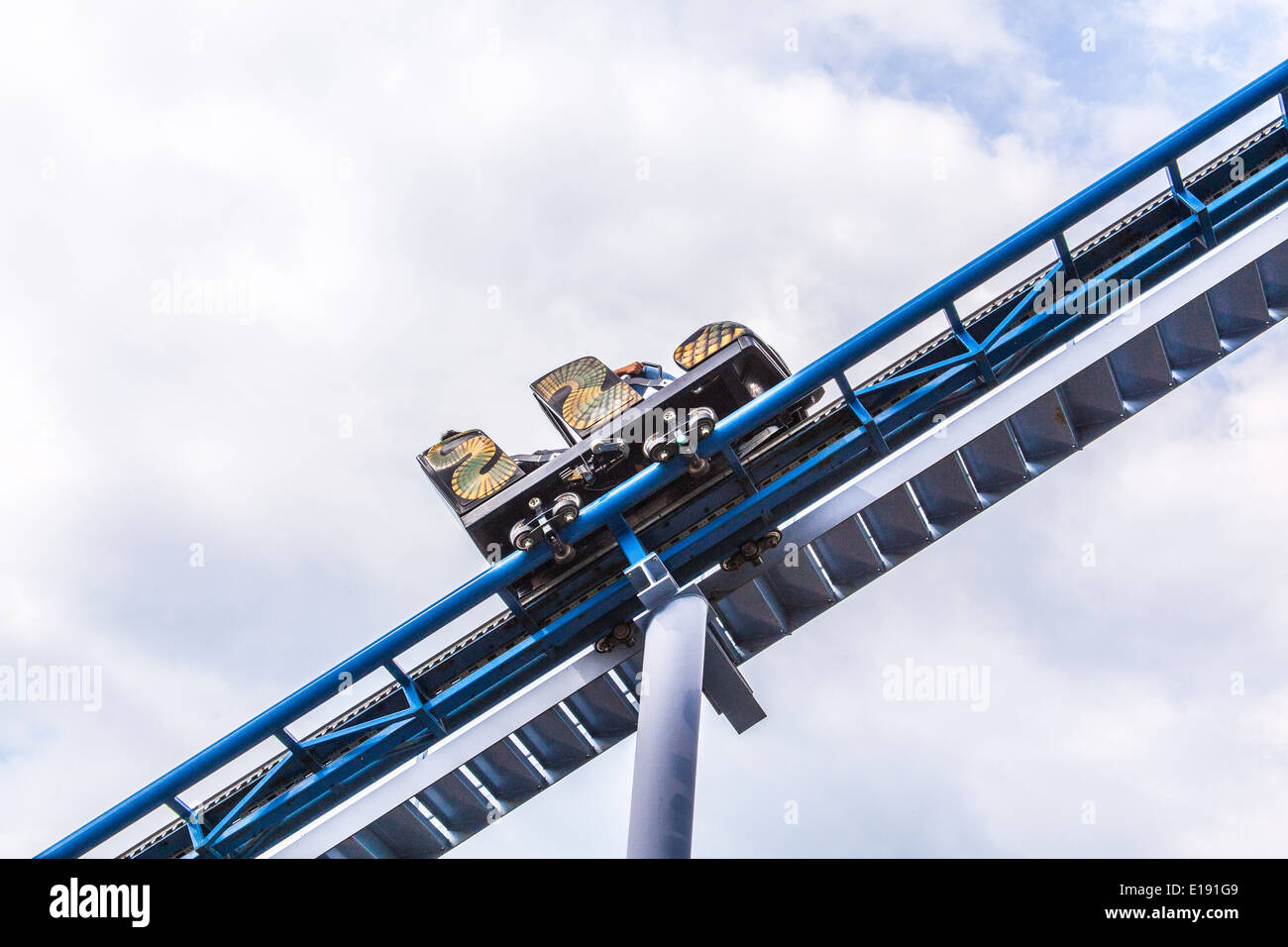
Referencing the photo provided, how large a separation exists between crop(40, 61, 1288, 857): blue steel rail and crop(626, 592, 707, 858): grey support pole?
131cm

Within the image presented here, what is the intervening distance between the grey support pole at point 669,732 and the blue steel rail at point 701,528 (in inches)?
51.4

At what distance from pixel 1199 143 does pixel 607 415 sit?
23.3ft

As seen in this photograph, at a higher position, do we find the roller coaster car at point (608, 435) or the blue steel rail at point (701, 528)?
the roller coaster car at point (608, 435)

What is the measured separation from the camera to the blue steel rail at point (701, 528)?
1185 cm

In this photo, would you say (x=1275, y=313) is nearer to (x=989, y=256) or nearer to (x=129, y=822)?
(x=989, y=256)

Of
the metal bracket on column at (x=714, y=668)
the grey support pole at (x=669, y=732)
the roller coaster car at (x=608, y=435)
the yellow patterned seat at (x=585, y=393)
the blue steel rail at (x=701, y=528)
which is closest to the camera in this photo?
the grey support pole at (x=669, y=732)

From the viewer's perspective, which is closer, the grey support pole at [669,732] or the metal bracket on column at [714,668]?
the grey support pole at [669,732]

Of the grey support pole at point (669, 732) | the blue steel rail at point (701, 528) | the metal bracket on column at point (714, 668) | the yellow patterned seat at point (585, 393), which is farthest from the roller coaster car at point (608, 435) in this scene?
the grey support pole at point (669, 732)

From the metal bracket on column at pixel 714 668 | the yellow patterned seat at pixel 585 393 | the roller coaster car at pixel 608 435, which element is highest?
the yellow patterned seat at pixel 585 393

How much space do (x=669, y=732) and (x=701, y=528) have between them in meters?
3.18

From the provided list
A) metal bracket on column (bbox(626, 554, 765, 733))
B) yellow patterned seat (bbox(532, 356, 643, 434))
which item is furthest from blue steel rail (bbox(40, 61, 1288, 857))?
yellow patterned seat (bbox(532, 356, 643, 434))

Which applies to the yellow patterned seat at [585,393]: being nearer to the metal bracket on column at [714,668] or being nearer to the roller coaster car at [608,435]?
the roller coaster car at [608,435]

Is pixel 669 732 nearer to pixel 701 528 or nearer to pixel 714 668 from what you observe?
pixel 714 668
